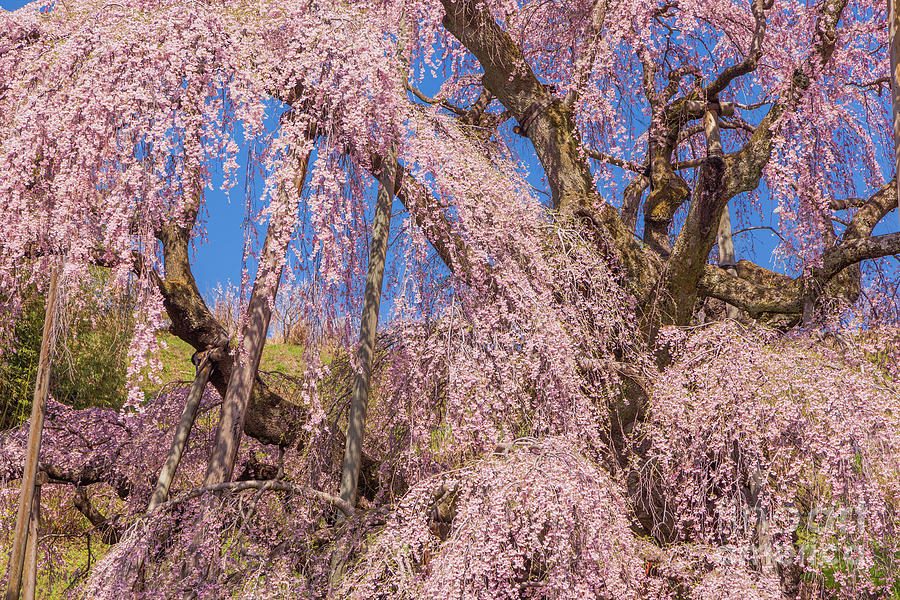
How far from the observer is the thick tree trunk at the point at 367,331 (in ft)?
15.6

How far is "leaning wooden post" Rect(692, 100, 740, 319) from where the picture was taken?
5845mm

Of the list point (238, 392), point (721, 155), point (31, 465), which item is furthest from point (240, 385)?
point (721, 155)

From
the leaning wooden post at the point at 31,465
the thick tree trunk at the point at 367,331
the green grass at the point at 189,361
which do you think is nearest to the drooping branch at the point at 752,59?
the thick tree trunk at the point at 367,331

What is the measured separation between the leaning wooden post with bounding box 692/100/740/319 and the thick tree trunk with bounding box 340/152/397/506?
2.33m

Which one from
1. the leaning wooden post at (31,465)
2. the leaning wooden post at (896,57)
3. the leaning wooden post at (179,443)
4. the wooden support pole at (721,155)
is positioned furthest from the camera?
the wooden support pole at (721,155)

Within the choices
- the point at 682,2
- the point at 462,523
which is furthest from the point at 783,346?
the point at 682,2

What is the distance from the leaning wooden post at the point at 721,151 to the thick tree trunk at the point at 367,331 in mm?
2325

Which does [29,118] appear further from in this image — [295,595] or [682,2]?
[682,2]

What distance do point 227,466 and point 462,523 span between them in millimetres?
1804

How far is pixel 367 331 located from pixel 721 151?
290 cm

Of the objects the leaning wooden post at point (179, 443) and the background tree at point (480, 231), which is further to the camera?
the leaning wooden post at point (179, 443)

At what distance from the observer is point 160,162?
3639 millimetres

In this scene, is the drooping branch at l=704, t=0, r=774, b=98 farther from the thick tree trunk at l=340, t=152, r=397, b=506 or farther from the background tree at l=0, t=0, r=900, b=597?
the thick tree trunk at l=340, t=152, r=397, b=506

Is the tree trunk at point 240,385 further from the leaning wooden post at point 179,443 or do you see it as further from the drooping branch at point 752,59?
the drooping branch at point 752,59
